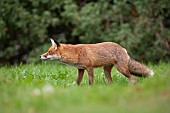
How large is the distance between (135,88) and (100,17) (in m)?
12.9

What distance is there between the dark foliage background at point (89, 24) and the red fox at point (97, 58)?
8.16 m

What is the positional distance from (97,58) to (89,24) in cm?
919

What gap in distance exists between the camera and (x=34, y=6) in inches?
869

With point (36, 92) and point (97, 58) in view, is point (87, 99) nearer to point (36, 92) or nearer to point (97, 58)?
point (36, 92)

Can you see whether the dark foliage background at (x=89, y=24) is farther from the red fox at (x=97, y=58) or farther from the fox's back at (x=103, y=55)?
the fox's back at (x=103, y=55)

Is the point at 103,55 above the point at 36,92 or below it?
above

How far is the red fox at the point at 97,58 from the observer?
11.5 m

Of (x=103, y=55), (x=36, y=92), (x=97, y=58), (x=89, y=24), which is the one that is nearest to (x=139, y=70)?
(x=103, y=55)

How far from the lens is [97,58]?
457 inches

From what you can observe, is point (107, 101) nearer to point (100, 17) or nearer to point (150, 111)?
point (150, 111)

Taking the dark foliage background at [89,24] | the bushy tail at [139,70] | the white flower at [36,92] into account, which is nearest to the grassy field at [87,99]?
Answer: the white flower at [36,92]

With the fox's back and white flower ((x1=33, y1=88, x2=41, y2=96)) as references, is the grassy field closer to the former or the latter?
white flower ((x1=33, y1=88, x2=41, y2=96))

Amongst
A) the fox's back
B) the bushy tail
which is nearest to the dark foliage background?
the bushy tail

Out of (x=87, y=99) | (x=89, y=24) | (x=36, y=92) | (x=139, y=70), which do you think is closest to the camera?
(x=87, y=99)
